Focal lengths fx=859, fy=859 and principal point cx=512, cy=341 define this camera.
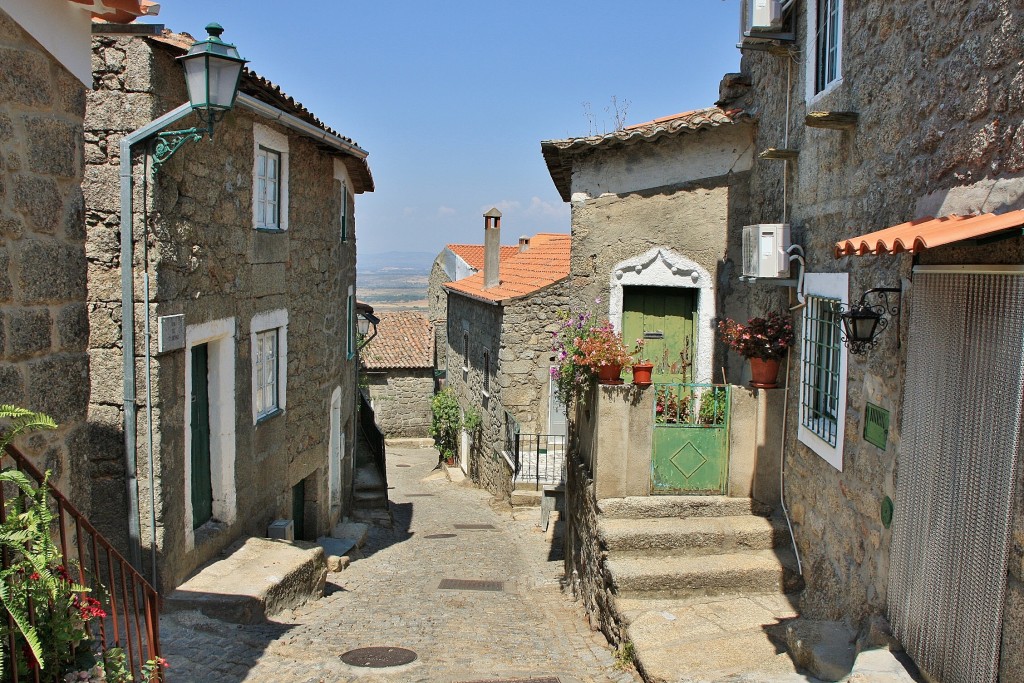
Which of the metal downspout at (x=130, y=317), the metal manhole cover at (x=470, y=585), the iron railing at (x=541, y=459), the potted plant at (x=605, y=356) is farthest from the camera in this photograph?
the iron railing at (x=541, y=459)

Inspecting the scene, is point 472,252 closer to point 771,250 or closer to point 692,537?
point 771,250

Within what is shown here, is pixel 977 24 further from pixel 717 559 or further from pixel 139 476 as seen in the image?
pixel 139 476

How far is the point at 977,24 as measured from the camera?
4223 millimetres

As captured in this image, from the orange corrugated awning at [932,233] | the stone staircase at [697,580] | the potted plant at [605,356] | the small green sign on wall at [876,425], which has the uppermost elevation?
the orange corrugated awning at [932,233]

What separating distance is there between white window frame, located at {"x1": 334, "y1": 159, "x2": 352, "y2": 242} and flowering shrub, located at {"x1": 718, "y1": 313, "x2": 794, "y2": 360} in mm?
6966

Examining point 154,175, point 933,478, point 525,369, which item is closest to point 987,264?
point 933,478

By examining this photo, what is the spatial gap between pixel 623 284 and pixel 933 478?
530cm

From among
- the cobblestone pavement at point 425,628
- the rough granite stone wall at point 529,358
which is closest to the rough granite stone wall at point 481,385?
the rough granite stone wall at point 529,358

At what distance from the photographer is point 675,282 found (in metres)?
9.45

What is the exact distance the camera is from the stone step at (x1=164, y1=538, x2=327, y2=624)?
695 cm

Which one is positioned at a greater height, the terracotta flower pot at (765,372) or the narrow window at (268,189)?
the narrow window at (268,189)

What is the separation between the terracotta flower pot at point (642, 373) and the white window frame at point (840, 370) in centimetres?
132

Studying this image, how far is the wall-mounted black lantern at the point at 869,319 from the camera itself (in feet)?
17.1

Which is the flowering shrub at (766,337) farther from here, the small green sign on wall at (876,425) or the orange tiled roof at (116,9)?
the orange tiled roof at (116,9)
